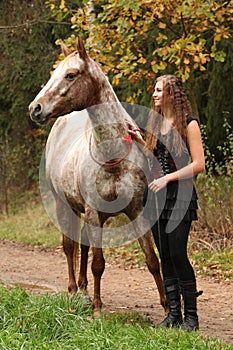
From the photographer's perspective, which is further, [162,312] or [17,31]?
[17,31]

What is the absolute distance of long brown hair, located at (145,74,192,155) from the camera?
5.39 m

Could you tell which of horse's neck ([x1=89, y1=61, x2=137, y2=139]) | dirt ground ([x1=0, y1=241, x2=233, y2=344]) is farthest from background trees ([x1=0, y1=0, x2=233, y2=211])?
horse's neck ([x1=89, y1=61, x2=137, y2=139])

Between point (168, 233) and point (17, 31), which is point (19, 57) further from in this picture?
point (168, 233)

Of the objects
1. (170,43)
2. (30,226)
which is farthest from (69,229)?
(30,226)

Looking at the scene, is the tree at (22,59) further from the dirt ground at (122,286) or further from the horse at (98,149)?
the horse at (98,149)

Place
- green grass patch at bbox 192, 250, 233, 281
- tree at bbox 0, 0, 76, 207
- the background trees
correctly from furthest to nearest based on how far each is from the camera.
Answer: tree at bbox 0, 0, 76, 207 < the background trees < green grass patch at bbox 192, 250, 233, 281

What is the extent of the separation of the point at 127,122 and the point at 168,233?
1.19 metres

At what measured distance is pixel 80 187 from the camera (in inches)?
249

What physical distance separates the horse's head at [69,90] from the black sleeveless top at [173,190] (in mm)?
830

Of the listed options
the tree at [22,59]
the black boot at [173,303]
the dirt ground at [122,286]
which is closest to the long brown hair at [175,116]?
the black boot at [173,303]

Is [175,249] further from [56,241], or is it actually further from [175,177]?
[56,241]

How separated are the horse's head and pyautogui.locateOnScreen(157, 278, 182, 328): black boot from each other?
1674mm

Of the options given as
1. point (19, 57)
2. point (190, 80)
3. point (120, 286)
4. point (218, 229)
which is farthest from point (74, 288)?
point (19, 57)

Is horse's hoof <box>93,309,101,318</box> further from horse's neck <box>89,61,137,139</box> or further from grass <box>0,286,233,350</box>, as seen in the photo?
horse's neck <box>89,61,137,139</box>
